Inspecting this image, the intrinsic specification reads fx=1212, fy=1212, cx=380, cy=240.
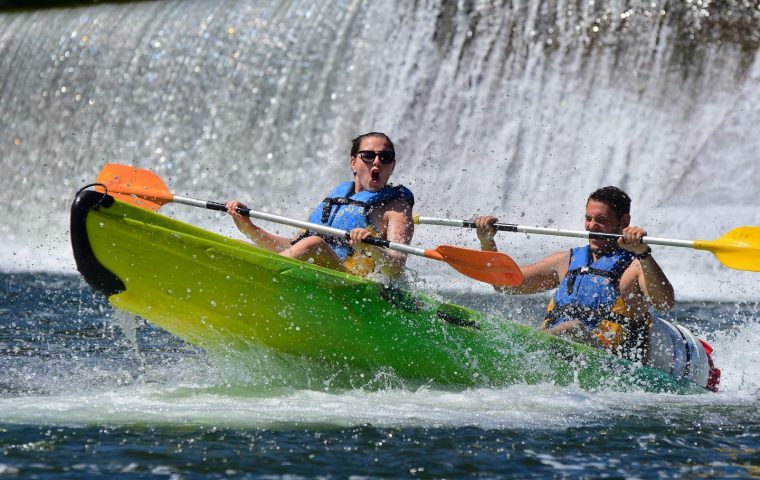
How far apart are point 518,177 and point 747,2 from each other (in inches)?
115

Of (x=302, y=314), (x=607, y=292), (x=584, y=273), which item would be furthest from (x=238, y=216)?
(x=607, y=292)

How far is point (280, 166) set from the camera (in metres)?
14.6

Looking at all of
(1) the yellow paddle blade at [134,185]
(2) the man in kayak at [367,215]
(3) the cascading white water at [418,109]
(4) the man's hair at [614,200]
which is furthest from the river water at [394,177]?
(4) the man's hair at [614,200]

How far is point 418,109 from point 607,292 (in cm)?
780

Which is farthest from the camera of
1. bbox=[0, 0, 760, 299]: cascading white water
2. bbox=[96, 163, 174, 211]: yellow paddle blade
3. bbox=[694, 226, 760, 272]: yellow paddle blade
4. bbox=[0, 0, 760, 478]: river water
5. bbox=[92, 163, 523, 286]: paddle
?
bbox=[0, 0, 760, 299]: cascading white water

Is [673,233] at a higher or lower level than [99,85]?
lower

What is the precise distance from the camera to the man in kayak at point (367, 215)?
630 centimetres

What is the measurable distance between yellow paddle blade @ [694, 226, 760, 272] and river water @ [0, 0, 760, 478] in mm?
699

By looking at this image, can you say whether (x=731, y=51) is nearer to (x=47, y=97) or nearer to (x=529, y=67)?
(x=529, y=67)

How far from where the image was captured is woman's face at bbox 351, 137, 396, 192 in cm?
644

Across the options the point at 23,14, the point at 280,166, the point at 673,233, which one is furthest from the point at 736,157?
the point at 23,14

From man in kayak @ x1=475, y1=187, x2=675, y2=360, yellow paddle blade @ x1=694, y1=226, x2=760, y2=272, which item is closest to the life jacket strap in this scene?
man in kayak @ x1=475, y1=187, x2=675, y2=360

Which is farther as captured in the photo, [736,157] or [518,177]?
[518,177]

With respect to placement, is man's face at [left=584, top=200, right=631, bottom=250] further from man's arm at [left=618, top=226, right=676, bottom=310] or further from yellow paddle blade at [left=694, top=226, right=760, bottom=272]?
yellow paddle blade at [left=694, top=226, right=760, bottom=272]
